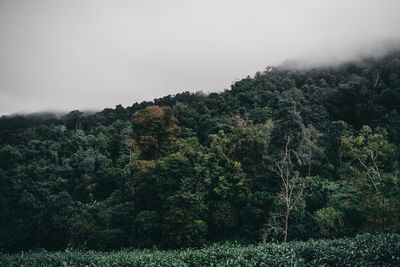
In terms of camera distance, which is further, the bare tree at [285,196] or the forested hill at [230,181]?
the forested hill at [230,181]

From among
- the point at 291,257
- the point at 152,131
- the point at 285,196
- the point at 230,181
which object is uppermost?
the point at 152,131

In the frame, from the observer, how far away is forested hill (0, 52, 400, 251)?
1939 cm

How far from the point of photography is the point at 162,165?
79.2 feet

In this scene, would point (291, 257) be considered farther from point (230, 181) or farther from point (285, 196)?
point (230, 181)

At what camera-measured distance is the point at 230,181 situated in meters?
23.1

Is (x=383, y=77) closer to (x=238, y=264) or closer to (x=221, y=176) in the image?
(x=221, y=176)

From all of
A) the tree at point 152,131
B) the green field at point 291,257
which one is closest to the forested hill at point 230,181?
the tree at point 152,131

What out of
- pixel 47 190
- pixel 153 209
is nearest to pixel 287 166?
pixel 153 209

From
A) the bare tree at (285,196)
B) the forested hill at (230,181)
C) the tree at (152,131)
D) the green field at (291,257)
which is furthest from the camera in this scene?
the tree at (152,131)

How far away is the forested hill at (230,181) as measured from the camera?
19391 mm

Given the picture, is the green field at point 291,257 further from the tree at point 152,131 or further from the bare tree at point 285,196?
the tree at point 152,131

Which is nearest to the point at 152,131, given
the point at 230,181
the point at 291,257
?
the point at 230,181

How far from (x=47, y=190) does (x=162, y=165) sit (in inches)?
1044

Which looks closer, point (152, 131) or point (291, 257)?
point (291, 257)
